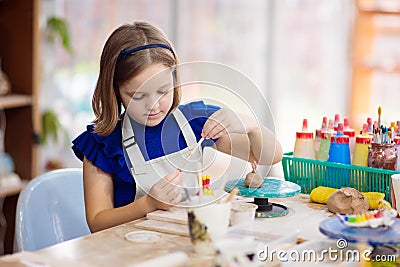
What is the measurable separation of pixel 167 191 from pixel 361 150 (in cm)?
54

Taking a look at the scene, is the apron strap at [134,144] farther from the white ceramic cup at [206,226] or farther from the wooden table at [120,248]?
the white ceramic cup at [206,226]

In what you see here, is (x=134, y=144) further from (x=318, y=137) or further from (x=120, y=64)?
(x=318, y=137)


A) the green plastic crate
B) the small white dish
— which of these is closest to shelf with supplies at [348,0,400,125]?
the green plastic crate

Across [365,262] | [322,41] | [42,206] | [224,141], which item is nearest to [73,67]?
[322,41]

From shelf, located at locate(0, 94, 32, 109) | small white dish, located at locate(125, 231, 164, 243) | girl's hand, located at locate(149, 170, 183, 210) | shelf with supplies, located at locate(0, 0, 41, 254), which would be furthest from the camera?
shelf with supplies, located at locate(0, 0, 41, 254)

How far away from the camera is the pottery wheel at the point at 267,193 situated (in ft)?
5.19

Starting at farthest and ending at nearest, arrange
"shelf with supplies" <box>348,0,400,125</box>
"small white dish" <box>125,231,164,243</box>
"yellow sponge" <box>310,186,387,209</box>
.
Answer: "shelf with supplies" <box>348,0,400,125</box> < "yellow sponge" <box>310,186,387,209</box> < "small white dish" <box>125,231,164,243</box>

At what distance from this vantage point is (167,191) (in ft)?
5.13

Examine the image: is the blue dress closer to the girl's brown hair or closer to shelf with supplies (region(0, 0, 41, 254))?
the girl's brown hair

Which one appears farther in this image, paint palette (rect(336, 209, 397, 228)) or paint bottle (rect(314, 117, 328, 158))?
paint bottle (rect(314, 117, 328, 158))

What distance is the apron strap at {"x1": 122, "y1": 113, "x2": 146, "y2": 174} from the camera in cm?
165

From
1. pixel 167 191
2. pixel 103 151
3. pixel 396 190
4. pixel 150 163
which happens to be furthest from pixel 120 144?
pixel 396 190

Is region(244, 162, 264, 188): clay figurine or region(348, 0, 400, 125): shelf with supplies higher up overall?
region(348, 0, 400, 125): shelf with supplies

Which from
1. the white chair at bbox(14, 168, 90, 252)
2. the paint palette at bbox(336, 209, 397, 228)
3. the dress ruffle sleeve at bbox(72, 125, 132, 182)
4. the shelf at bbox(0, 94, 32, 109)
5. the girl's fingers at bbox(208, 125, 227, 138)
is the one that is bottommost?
the white chair at bbox(14, 168, 90, 252)
